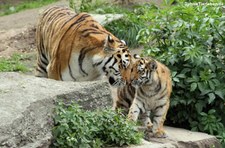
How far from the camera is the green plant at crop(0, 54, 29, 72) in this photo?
10.9 metres

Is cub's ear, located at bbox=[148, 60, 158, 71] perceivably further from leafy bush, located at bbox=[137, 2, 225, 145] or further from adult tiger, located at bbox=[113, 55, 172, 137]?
leafy bush, located at bbox=[137, 2, 225, 145]

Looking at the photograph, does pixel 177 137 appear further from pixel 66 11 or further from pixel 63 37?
pixel 66 11

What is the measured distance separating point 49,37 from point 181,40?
1.54 meters

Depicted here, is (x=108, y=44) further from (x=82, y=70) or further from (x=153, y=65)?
(x=153, y=65)

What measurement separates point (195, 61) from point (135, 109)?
1146 millimetres

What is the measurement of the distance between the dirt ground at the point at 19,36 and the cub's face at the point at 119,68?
13.6 ft

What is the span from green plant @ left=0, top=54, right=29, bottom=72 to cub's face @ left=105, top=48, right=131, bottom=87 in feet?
11.8

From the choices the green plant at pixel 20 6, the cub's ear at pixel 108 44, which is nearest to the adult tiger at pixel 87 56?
the cub's ear at pixel 108 44

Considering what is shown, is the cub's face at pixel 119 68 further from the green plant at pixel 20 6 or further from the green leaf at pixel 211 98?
the green plant at pixel 20 6

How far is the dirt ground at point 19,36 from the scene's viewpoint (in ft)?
40.6

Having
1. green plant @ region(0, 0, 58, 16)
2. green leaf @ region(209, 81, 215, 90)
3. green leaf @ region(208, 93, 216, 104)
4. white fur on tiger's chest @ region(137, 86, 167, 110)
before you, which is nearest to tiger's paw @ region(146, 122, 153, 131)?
white fur on tiger's chest @ region(137, 86, 167, 110)

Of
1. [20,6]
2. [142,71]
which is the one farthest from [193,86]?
[20,6]

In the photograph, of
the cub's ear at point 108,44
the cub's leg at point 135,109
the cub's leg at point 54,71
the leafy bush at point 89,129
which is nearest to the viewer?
the leafy bush at point 89,129

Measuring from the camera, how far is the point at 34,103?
563 centimetres
